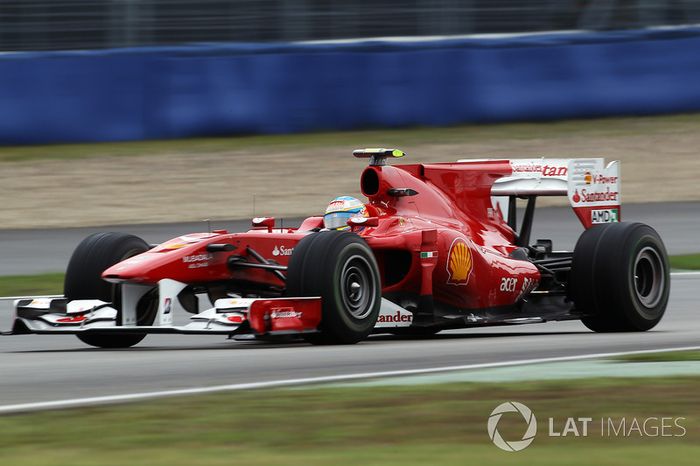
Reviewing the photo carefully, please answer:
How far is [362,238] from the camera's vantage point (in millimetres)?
9594

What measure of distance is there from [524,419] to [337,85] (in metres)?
15.7

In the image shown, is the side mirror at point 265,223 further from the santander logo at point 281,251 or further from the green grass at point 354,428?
the green grass at point 354,428

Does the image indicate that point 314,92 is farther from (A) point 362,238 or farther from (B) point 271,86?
(A) point 362,238

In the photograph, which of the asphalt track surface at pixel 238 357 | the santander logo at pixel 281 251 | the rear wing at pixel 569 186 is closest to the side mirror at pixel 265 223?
the santander logo at pixel 281 251

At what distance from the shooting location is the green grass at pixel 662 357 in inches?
327

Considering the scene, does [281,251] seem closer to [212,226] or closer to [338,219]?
[338,219]

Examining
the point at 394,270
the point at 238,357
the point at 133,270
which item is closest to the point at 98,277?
the point at 133,270

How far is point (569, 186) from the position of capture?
457 inches

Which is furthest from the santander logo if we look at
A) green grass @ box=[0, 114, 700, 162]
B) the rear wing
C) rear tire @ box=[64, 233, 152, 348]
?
green grass @ box=[0, 114, 700, 162]

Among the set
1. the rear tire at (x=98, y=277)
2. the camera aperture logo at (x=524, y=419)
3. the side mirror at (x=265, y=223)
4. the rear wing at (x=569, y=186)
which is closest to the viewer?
the camera aperture logo at (x=524, y=419)

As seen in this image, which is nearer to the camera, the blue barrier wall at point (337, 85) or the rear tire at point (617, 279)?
the rear tire at point (617, 279)

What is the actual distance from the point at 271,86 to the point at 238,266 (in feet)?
38.5

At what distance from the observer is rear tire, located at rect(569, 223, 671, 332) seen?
10773 mm

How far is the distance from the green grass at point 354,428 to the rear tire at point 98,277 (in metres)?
3.20
